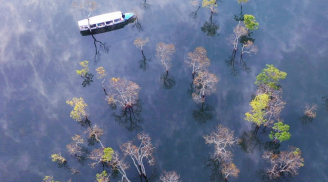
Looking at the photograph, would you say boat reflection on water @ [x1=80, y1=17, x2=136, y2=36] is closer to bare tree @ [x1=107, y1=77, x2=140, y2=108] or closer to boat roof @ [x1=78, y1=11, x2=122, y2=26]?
boat roof @ [x1=78, y1=11, x2=122, y2=26]

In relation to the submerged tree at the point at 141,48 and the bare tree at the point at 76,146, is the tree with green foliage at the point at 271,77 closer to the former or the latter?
the submerged tree at the point at 141,48

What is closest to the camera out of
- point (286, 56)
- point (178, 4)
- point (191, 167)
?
point (191, 167)

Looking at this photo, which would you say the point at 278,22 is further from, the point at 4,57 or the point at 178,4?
the point at 4,57

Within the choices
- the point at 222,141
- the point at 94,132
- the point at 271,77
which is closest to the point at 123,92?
the point at 94,132

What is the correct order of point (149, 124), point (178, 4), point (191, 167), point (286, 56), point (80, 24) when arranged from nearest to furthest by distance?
point (191, 167), point (149, 124), point (286, 56), point (80, 24), point (178, 4)

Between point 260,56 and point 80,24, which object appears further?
Answer: point 80,24

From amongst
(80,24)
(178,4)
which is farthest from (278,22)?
(80,24)

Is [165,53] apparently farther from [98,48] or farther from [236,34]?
[98,48]

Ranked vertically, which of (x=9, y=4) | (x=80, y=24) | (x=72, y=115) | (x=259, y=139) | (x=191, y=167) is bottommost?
(x=191, y=167)
